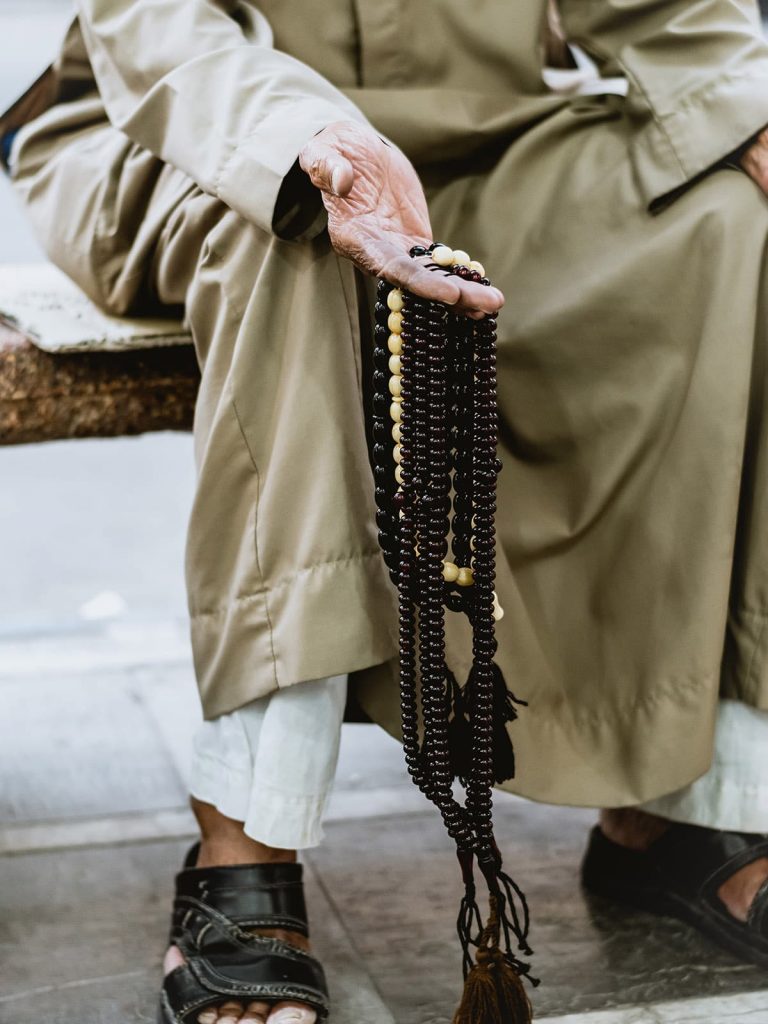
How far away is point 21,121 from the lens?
169cm

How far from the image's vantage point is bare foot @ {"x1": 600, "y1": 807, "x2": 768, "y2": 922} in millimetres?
1420

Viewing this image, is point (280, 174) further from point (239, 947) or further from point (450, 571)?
point (239, 947)

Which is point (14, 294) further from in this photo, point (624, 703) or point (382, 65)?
point (624, 703)

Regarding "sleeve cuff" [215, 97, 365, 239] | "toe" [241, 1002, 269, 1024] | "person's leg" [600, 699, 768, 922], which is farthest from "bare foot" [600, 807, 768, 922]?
"sleeve cuff" [215, 97, 365, 239]

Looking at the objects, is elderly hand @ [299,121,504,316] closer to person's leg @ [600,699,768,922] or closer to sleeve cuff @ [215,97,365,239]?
sleeve cuff @ [215,97,365,239]

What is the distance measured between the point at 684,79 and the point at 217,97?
500 mm

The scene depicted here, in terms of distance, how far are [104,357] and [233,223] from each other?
31cm

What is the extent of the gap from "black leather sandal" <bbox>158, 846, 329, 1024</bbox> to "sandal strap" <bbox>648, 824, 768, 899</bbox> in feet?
1.37

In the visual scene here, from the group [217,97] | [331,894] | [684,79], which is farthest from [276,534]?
[684,79]

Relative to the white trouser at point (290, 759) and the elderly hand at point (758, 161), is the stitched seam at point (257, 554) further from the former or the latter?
the elderly hand at point (758, 161)

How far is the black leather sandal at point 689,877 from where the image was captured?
55.6 inches

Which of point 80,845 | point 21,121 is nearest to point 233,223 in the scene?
point 21,121

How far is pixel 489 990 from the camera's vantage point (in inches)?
45.9

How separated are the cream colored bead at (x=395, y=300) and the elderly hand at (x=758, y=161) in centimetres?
48
